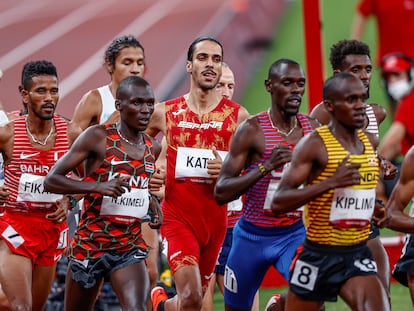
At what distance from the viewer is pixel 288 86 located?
288 inches

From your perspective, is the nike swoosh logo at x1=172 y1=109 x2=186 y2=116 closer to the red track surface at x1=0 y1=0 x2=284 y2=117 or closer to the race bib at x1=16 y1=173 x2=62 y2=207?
the race bib at x1=16 y1=173 x2=62 y2=207

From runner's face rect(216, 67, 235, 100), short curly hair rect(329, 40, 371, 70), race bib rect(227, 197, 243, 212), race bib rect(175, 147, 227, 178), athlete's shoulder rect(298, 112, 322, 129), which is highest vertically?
short curly hair rect(329, 40, 371, 70)

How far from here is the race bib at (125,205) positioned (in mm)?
7301

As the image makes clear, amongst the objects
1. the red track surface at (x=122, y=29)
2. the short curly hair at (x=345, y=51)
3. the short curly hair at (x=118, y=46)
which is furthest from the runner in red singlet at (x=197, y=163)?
the red track surface at (x=122, y=29)

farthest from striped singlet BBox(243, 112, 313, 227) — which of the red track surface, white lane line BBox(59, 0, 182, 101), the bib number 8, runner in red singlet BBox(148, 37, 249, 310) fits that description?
the red track surface

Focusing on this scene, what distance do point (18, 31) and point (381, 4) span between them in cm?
535

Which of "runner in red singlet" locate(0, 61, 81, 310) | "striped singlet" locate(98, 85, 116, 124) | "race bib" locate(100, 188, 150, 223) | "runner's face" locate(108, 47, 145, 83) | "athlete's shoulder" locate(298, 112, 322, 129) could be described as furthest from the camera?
"runner's face" locate(108, 47, 145, 83)

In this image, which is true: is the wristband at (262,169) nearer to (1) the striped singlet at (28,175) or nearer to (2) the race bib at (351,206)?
(2) the race bib at (351,206)

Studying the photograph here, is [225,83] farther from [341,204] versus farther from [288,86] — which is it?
[341,204]

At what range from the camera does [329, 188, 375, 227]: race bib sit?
646 centimetres

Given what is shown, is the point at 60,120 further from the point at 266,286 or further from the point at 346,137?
the point at 266,286

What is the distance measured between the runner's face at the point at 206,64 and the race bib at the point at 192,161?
1.65ft

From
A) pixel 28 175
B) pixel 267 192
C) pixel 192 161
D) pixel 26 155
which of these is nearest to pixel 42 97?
pixel 26 155

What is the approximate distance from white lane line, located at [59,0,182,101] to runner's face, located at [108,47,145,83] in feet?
20.3
